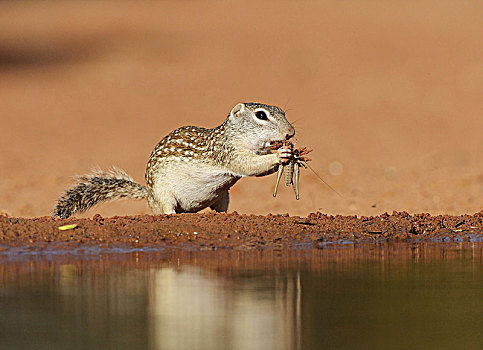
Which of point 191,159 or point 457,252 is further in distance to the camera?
point 191,159

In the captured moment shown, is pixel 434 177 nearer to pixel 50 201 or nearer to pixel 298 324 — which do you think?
pixel 50 201

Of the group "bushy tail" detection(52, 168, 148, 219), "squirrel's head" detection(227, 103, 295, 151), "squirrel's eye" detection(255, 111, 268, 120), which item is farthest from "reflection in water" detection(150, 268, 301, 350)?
"bushy tail" detection(52, 168, 148, 219)

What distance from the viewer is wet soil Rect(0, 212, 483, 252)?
33.8ft

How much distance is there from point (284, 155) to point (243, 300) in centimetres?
484

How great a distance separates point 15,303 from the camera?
6.87m

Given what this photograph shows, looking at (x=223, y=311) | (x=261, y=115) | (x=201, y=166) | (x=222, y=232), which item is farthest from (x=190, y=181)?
(x=223, y=311)

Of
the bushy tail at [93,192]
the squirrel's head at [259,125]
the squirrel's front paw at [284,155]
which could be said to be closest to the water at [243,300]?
the squirrel's front paw at [284,155]

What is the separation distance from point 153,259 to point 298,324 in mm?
3771

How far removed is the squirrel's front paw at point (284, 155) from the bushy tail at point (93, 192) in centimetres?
266

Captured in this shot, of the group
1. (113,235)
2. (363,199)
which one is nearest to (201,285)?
(113,235)

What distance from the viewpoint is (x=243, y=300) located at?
686cm

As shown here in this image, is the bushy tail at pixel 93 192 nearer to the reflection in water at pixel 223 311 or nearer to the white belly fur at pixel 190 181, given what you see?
the white belly fur at pixel 190 181

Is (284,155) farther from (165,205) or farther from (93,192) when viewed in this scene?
(93,192)

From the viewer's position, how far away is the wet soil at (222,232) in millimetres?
10297
